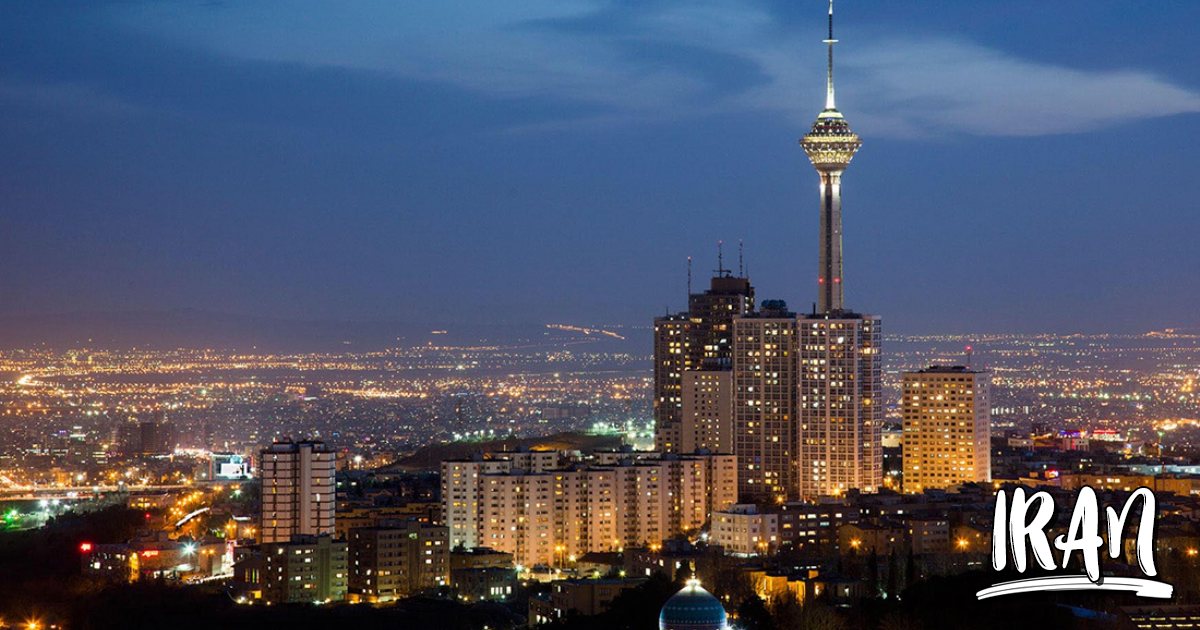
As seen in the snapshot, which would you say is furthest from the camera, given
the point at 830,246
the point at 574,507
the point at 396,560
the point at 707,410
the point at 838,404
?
the point at 830,246

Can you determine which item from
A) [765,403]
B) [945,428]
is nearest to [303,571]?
[765,403]

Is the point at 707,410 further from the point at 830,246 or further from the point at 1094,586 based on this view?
the point at 1094,586

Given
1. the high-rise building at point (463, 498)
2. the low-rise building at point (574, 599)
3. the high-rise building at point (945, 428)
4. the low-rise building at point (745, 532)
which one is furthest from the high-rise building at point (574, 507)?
the high-rise building at point (945, 428)

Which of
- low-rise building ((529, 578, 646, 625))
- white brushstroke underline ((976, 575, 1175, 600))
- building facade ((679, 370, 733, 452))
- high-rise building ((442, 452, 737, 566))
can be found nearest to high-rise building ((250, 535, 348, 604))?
low-rise building ((529, 578, 646, 625))

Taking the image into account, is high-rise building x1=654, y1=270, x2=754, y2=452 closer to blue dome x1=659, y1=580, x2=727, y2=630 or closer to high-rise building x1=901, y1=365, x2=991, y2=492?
high-rise building x1=901, y1=365, x2=991, y2=492

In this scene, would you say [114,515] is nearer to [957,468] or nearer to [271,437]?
[957,468]

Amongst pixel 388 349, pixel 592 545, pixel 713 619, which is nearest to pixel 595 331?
pixel 388 349

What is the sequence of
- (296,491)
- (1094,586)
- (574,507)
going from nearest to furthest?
(1094,586)
(296,491)
(574,507)
